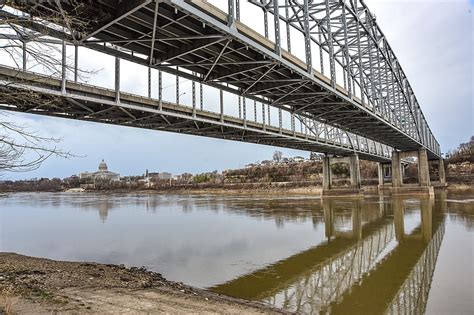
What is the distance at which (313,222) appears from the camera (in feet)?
96.5

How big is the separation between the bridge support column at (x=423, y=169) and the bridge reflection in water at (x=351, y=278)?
49.3m

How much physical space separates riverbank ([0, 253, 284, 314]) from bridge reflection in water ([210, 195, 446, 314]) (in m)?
1.70

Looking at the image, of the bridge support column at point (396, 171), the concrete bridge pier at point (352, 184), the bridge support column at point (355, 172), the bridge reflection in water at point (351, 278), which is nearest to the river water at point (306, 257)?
the bridge reflection in water at point (351, 278)

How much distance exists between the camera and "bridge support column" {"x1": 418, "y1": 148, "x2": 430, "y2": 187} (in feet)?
217

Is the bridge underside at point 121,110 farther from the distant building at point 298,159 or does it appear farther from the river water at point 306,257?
the distant building at point 298,159

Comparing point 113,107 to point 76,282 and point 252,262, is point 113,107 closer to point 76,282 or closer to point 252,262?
point 252,262

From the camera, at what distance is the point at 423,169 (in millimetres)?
69125

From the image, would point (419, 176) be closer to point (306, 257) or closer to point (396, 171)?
point (396, 171)

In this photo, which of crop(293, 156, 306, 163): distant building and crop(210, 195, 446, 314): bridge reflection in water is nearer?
crop(210, 195, 446, 314): bridge reflection in water

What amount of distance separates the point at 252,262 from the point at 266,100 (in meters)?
17.9

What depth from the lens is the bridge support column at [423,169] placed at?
66012 mm

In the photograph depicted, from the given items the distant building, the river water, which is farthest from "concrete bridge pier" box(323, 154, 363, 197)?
the distant building

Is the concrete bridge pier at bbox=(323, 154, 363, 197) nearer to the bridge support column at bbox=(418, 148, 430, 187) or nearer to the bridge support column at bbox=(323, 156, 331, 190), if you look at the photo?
the bridge support column at bbox=(323, 156, 331, 190)

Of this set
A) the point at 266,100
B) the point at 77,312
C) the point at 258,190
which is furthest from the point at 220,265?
the point at 258,190
